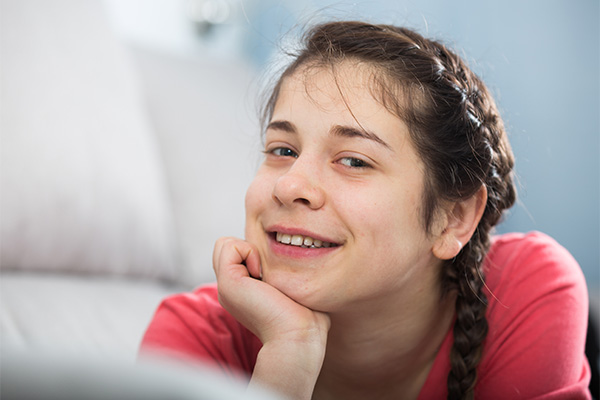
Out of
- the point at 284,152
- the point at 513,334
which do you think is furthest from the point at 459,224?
the point at 284,152

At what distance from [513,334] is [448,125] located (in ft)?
1.33

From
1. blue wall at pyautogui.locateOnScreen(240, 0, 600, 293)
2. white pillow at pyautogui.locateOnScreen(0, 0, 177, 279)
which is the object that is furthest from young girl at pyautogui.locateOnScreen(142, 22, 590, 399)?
blue wall at pyautogui.locateOnScreen(240, 0, 600, 293)

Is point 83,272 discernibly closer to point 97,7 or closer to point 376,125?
point 97,7

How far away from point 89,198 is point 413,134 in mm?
972

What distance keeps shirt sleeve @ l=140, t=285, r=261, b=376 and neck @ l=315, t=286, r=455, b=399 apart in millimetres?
168

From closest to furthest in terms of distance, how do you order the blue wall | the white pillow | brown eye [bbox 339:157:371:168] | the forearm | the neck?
the forearm
brown eye [bbox 339:157:371:168]
the neck
the white pillow
the blue wall

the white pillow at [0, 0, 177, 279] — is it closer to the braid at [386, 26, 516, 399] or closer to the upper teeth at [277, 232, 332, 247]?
the upper teeth at [277, 232, 332, 247]

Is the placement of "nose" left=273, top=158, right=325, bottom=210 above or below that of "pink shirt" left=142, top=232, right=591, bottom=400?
above

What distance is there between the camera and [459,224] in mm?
1068

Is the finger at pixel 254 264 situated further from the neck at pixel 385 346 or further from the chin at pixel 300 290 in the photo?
the neck at pixel 385 346

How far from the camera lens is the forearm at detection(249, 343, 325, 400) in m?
0.87

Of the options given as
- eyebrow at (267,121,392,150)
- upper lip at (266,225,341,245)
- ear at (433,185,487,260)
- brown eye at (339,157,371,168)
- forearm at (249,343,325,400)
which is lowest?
forearm at (249,343,325,400)

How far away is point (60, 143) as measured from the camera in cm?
158

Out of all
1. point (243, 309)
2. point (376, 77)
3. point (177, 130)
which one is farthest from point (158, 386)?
point (177, 130)
